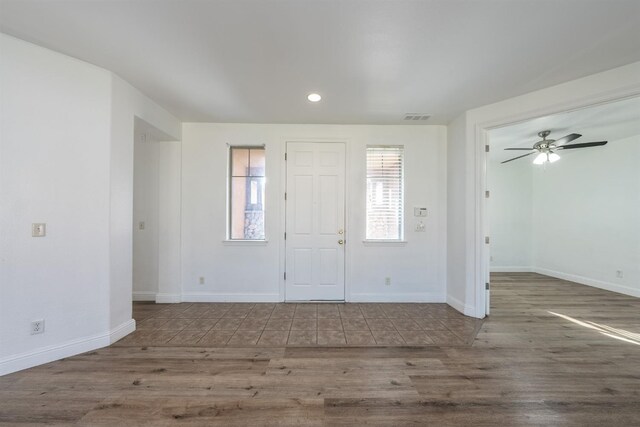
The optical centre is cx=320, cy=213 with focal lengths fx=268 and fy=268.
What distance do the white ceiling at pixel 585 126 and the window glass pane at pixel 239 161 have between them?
3528 mm

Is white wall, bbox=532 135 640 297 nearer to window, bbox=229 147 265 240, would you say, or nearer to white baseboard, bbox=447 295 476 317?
white baseboard, bbox=447 295 476 317

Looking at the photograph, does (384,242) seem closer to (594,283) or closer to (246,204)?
(246,204)

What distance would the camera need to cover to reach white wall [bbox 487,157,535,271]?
6.18 meters

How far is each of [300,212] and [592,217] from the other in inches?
219

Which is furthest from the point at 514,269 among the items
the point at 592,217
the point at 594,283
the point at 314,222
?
the point at 314,222

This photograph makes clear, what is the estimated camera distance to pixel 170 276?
392 cm

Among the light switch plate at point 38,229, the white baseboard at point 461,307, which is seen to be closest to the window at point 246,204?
the light switch plate at point 38,229

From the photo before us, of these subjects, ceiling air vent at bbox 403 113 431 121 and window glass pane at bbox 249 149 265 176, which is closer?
ceiling air vent at bbox 403 113 431 121

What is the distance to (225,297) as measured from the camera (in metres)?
3.96

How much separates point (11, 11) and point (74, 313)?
7.85 ft

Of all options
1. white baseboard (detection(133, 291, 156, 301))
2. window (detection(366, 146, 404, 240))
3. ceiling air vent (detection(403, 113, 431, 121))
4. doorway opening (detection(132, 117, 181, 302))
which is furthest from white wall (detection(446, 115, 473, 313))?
white baseboard (detection(133, 291, 156, 301))

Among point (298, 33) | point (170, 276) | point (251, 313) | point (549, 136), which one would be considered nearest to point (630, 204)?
point (549, 136)

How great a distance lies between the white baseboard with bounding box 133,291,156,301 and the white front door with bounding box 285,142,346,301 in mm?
2006

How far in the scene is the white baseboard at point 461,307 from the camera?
3445 millimetres
